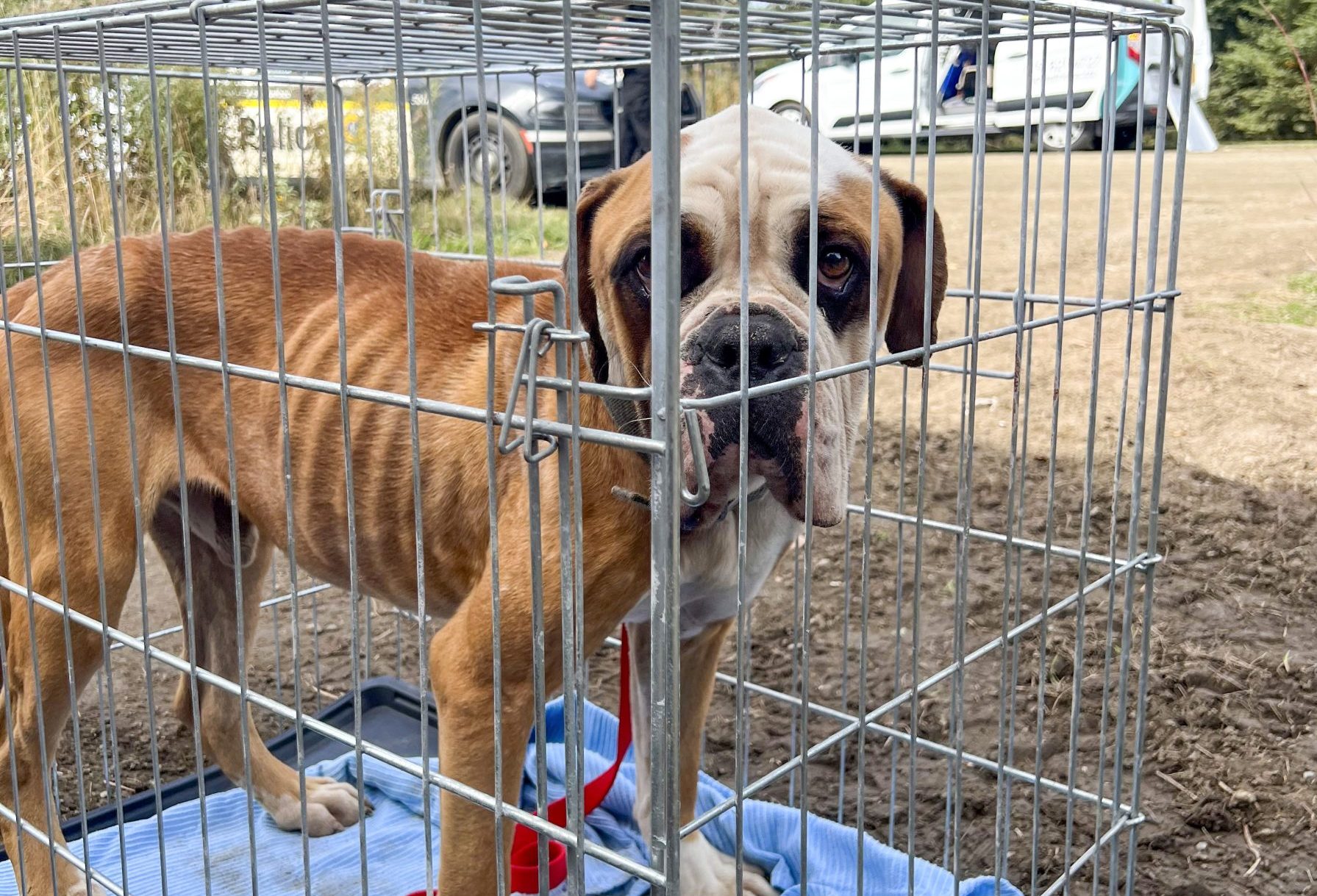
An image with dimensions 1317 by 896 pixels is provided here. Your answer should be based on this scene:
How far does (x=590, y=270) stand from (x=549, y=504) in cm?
38

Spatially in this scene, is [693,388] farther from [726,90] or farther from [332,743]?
[726,90]

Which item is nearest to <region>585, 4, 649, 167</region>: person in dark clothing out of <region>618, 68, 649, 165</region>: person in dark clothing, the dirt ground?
<region>618, 68, 649, 165</region>: person in dark clothing

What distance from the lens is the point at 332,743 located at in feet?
11.6

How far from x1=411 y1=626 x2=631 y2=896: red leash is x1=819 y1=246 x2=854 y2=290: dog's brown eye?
0.92 metres

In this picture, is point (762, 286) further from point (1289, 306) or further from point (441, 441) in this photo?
point (1289, 306)

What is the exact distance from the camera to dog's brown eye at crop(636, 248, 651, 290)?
1.74 metres

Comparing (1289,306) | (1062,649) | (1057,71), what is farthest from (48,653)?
(1289,306)

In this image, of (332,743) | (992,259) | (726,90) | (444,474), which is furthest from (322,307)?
(992,259)

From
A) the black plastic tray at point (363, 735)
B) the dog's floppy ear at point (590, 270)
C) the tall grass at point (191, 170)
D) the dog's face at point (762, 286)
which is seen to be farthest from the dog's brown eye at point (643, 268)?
the tall grass at point (191, 170)

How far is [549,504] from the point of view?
6.33 ft

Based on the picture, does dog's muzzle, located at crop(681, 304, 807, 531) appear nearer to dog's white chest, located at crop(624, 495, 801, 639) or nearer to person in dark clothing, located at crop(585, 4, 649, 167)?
dog's white chest, located at crop(624, 495, 801, 639)

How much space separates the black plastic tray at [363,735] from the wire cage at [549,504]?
0.01 m

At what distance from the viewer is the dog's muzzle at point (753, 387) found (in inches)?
58.9

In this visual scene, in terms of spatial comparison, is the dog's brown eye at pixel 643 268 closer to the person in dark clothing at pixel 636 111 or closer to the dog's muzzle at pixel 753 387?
the dog's muzzle at pixel 753 387
